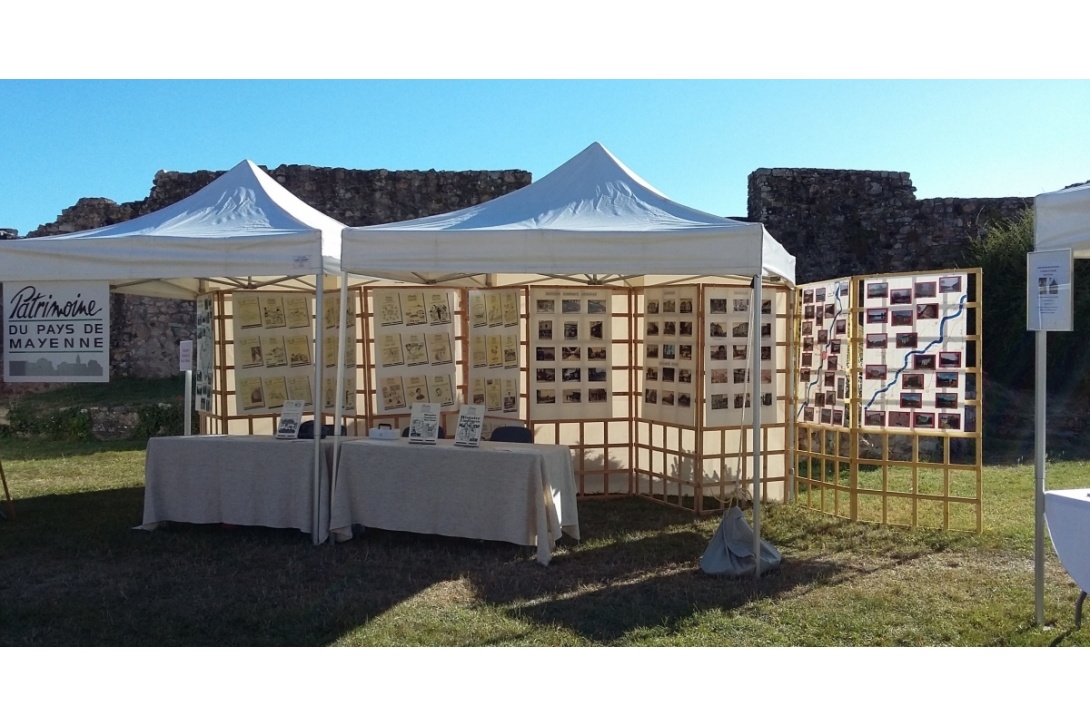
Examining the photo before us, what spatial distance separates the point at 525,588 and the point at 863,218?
947cm

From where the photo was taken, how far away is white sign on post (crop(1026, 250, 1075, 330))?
384cm

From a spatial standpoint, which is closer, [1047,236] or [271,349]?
[1047,236]

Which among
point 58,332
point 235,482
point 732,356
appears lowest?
point 235,482

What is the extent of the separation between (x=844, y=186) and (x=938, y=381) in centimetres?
693

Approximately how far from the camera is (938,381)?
19.4ft

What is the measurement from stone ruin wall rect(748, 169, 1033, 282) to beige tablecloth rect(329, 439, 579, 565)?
7.68m

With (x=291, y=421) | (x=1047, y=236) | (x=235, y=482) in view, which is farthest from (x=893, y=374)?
(x=235, y=482)

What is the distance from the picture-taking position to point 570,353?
6.89 meters

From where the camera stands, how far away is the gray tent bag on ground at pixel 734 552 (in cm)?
492

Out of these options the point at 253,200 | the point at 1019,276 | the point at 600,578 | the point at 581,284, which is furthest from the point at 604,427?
the point at 1019,276

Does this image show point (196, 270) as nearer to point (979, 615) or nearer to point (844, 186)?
point (979, 615)

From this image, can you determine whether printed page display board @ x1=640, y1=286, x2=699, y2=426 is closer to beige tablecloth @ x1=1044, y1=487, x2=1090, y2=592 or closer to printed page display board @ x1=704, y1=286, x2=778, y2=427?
printed page display board @ x1=704, y1=286, x2=778, y2=427

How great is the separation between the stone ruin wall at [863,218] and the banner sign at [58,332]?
9.01 m

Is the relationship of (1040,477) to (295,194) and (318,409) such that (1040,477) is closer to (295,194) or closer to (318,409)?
(318,409)
